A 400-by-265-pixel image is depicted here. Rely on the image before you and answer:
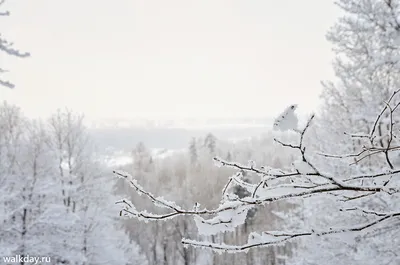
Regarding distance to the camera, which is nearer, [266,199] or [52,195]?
[266,199]

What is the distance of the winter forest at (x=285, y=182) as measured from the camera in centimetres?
134

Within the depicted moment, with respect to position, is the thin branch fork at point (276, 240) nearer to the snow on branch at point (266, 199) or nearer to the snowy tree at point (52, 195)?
the snow on branch at point (266, 199)

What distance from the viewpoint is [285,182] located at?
1.77m

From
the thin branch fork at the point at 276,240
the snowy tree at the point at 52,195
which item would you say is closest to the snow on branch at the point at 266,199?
the thin branch fork at the point at 276,240

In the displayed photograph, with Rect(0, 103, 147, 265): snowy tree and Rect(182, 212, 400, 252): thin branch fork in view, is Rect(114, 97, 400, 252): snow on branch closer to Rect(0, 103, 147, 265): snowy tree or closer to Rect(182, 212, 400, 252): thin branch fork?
Rect(182, 212, 400, 252): thin branch fork

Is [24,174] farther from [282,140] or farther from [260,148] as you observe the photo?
[260,148]

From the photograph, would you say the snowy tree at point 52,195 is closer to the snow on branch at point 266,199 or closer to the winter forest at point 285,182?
the winter forest at point 285,182

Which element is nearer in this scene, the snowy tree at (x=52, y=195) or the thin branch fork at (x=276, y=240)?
the thin branch fork at (x=276, y=240)

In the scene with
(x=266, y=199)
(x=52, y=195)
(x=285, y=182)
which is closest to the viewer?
(x=266, y=199)

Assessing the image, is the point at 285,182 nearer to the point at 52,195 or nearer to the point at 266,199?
the point at 266,199

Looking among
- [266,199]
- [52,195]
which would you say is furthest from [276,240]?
[52,195]

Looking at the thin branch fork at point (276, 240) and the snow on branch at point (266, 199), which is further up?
the snow on branch at point (266, 199)

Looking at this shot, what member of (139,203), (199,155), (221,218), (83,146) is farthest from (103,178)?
(199,155)

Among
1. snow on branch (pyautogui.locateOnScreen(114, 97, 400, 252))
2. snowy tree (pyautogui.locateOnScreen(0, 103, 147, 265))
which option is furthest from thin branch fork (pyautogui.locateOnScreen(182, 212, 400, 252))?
snowy tree (pyautogui.locateOnScreen(0, 103, 147, 265))
